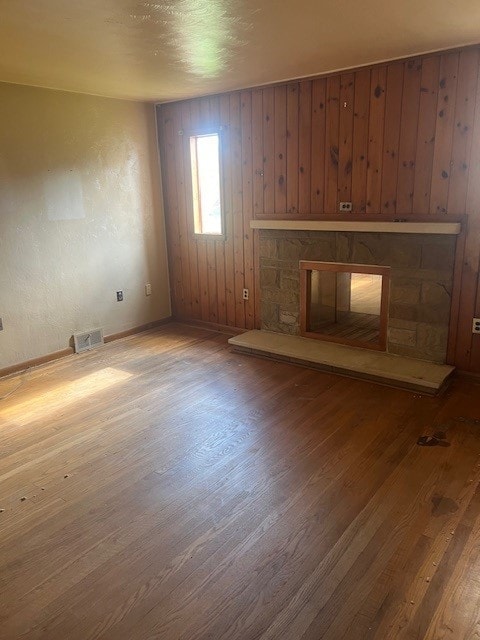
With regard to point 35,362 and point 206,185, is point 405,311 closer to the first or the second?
point 206,185

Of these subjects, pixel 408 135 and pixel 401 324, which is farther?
pixel 401 324

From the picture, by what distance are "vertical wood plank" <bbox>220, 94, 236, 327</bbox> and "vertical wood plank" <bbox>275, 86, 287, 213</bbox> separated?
53cm

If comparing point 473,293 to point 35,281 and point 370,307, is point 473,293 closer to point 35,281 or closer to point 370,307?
point 370,307

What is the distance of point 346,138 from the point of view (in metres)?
3.75

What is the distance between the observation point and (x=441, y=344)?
141 inches

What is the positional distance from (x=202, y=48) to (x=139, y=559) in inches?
112

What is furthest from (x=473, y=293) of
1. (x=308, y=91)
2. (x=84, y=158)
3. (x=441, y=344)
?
(x=84, y=158)

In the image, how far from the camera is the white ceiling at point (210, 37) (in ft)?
7.57

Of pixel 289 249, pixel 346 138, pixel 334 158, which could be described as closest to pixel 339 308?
pixel 289 249

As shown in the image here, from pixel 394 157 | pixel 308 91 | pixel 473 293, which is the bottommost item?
pixel 473 293

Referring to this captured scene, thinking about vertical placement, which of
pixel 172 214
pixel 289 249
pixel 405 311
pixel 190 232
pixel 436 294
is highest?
pixel 172 214

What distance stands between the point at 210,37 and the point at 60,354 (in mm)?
2923

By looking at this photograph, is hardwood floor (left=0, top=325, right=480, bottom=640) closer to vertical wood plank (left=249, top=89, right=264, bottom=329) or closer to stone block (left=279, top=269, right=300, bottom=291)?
stone block (left=279, top=269, right=300, bottom=291)

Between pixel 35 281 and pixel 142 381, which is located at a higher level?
pixel 35 281
